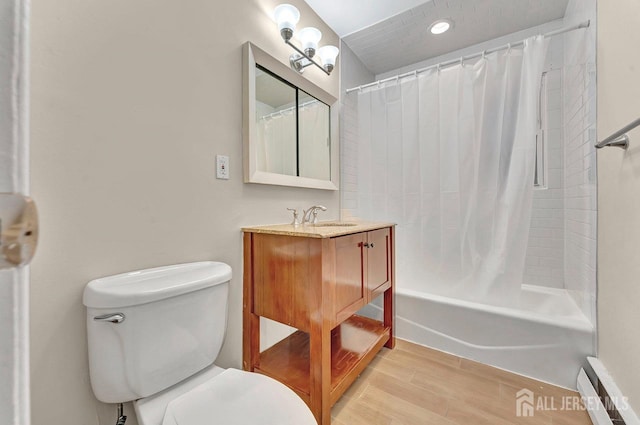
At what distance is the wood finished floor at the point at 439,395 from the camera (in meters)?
1.12

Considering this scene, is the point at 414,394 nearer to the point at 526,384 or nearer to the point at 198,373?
the point at 526,384

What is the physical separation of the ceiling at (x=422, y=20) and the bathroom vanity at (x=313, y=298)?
1505 mm

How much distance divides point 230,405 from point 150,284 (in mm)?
448

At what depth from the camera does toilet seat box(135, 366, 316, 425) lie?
28.2 inches

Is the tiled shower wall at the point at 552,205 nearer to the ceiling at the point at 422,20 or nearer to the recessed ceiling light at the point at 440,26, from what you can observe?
the ceiling at the point at 422,20

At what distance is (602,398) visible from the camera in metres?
1.07

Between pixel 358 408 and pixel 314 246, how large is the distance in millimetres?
795

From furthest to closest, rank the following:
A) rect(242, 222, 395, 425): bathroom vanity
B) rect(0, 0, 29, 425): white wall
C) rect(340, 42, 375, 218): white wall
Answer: rect(340, 42, 375, 218): white wall → rect(242, 222, 395, 425): bathroom vanity → rect(0, 0, 29, 425): white wall

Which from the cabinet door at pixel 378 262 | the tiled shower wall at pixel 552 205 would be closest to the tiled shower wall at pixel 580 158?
the tiled shower wall at pixel 552 205

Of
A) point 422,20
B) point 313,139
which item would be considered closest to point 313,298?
point 313,139

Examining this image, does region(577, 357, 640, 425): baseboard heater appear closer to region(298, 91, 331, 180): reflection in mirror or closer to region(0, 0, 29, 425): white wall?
region(0, 0, 29, 425): white wall

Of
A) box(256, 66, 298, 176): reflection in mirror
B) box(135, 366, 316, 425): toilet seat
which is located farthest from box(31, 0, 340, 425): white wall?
box(135, 366, 316, 425): toilet seat

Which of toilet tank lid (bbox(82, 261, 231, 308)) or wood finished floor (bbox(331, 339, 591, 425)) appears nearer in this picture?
toilet tank lid (bbox(82, 261, 231, 308))

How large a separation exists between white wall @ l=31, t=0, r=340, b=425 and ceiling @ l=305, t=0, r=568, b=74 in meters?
0.90
